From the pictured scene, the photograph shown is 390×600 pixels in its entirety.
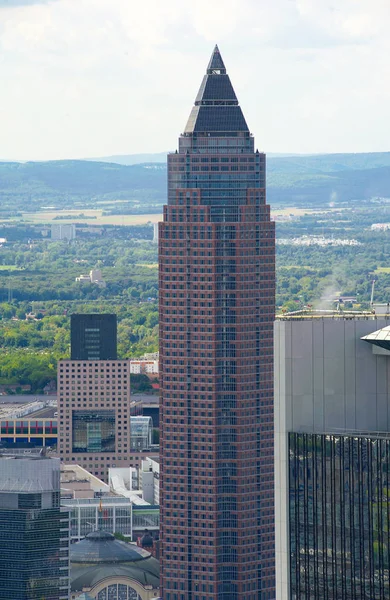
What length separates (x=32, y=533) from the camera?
12938 cm

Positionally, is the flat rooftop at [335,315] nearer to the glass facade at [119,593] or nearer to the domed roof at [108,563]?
the domed roof at [108,563]

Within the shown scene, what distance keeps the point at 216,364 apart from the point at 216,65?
72.5 ft

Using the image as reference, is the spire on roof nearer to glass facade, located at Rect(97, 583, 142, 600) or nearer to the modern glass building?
glass facade, located at Rect(97, 583, 142, 600)

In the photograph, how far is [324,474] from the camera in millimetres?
51500

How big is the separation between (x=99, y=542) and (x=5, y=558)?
30354 millimetres

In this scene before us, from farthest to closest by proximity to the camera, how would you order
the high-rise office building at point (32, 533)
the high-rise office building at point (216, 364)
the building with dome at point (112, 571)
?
the building with dome at point (112, 571)
the high-rise office building at point (216, 364)
the high-rise office building at point (32, 533)

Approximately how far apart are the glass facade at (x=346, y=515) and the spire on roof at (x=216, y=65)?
10752cm

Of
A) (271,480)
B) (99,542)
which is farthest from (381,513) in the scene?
(99,542)

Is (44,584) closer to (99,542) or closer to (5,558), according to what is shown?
(5,558)

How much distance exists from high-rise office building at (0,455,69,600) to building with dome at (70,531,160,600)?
13.5m

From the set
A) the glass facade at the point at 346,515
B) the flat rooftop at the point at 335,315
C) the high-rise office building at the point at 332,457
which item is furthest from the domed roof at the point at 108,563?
the glass facade at the point at 346,515

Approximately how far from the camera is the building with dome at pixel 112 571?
150 m

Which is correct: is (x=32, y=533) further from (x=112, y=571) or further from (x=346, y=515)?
(x=346, y=515)

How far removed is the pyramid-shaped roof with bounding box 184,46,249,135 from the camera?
498 feet
